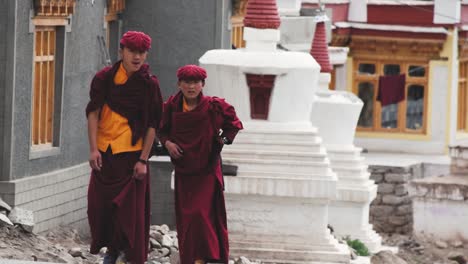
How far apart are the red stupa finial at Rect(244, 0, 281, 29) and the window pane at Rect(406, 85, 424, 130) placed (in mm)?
19658

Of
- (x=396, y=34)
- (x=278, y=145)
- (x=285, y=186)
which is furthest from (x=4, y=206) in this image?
(x=396, y=34)

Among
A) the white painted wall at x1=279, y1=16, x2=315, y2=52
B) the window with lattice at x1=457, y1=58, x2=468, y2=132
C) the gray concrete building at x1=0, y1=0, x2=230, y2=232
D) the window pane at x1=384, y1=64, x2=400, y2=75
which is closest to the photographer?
the gray concrete building at x1=0, y1=0, x2=230, y2=232

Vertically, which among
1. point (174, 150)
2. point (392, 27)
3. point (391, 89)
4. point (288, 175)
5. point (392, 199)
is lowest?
point (392, 199)

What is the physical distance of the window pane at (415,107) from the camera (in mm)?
39625

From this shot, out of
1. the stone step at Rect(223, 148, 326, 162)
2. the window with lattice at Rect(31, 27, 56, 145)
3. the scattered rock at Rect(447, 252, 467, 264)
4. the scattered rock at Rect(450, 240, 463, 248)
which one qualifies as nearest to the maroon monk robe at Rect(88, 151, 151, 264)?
the window with lattice at Rect(31, 27, 56, 145)

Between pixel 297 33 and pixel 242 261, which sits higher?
pixel 297 33

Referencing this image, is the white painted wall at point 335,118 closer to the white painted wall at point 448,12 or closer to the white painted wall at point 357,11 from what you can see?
the white painted wall at point 448,12

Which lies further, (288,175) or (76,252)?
(288,175)

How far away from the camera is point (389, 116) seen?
4000 centimetres

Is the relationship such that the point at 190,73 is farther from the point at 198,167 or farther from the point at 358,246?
the point at 358,246

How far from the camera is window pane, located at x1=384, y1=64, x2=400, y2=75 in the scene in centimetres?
3978

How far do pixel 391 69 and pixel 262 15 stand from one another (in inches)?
789

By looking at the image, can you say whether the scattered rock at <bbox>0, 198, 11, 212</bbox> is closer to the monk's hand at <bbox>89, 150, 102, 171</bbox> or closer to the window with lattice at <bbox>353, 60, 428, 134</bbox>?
the monk's hand at <bbox>89, 150, 102, 171</bbox>

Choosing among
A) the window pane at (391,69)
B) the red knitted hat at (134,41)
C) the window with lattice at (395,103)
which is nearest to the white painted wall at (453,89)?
the window with lattice at (395,103)
